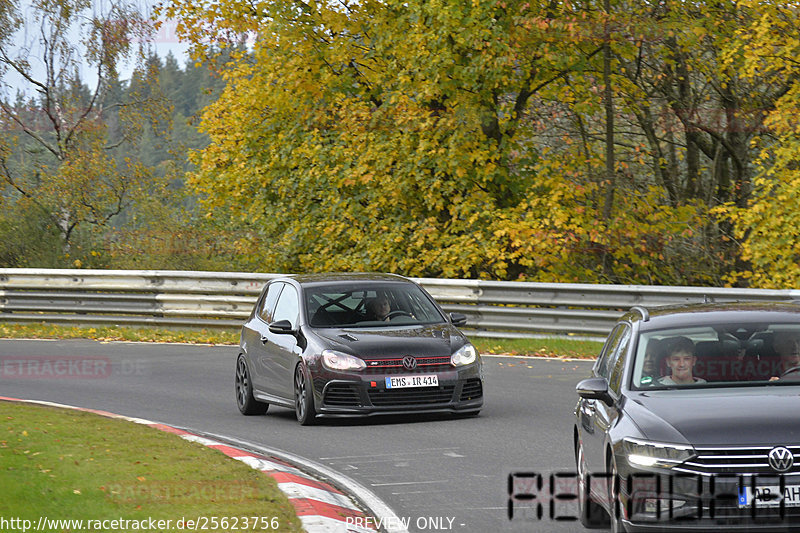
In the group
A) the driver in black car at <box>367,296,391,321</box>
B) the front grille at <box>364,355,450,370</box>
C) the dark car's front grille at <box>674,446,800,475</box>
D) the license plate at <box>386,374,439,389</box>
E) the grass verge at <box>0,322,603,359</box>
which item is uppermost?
the driver in black car at <box>367,296,391,321</box>

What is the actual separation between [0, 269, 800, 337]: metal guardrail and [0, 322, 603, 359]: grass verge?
0.18 metres

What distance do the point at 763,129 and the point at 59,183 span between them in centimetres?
1949

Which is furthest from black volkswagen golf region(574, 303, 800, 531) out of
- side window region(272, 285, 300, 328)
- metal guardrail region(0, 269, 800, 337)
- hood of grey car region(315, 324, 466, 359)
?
metal guardrail region(0, 269, 800, 337)

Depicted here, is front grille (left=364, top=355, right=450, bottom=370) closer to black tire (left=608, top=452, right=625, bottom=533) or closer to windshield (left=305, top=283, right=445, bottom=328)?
windshield (left=305, top=283, right=445, bottom=328)

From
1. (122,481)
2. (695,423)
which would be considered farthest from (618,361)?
(122,481)

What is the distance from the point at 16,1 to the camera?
1650 inches

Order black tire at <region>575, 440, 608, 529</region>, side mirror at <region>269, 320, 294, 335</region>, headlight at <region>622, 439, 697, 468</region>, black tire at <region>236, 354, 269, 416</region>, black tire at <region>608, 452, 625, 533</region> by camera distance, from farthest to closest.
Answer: black tire at <region>236, 354, 269, 416</region>, side mirror at <region>269, 320, 294, 335</region>, black tire at <region>575, 440, 608, 529</region>, black tire at <region>608, 452, 625, 533</region>, headlight at <region>622, 439, 697, 468</region>

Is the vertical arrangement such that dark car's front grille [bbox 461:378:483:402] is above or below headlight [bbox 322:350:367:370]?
below

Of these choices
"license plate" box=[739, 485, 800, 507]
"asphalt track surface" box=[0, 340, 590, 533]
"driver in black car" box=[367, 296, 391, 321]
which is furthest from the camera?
"driver in black car" box=[367, 296, 391, 321]

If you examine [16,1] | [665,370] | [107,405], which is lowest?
[107,405]

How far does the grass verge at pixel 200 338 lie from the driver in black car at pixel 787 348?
37.4 ft

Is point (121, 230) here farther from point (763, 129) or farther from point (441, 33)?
point (763, 129)

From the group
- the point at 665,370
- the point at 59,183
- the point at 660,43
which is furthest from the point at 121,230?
the point at 665,370

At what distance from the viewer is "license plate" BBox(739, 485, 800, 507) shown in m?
6.13
